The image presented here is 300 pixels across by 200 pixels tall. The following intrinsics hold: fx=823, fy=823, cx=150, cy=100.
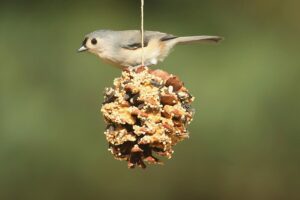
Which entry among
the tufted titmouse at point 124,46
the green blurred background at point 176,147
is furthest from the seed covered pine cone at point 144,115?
the green blurred background at point 176,147

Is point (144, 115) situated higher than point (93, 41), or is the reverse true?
point (93, 41)

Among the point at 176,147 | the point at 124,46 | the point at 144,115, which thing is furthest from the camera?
the point at 176,147

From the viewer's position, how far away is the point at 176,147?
4168 millimetres

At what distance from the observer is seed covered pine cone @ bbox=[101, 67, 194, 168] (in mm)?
2062

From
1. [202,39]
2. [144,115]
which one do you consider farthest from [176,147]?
[144,115]

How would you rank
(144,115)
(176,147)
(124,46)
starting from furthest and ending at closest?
1. (176,147)
2. (124,46)
3. (144,115)

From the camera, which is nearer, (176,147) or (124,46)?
(124,46)

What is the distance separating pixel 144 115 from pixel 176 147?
83.6 inches

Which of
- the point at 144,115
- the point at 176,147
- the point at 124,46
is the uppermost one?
the point at 124,46

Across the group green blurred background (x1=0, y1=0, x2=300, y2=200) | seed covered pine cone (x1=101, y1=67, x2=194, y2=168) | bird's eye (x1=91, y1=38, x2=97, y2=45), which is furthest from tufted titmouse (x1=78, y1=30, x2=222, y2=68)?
green blurred background (x1=0, y1=0, x2=300, y2=200)

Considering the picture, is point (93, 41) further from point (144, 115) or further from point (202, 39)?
point (144, 115)

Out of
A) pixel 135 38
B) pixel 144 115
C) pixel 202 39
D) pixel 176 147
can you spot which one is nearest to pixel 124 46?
pixel 135 38

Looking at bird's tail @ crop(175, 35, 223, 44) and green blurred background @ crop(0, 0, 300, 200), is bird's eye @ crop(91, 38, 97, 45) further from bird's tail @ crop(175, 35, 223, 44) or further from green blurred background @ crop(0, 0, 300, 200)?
green blurred background @ crop(0, 0, 300, 200)

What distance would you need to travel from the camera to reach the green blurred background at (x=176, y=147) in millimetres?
4059
